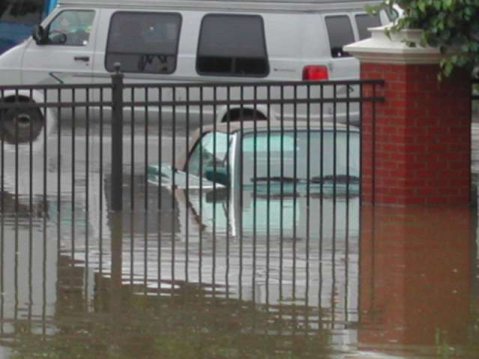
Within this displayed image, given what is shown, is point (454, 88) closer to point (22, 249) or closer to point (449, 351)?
point (22, 249)

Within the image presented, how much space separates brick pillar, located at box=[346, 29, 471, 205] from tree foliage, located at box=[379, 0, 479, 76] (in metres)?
0.22

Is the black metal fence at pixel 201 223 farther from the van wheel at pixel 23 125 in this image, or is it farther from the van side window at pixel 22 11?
the van side window at pixel 22 11

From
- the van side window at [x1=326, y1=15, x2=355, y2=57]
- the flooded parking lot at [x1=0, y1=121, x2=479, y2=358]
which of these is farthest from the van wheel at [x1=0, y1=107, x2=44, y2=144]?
the flooded parking lot at [x1=0, y1=121, x2=479, y2=358]

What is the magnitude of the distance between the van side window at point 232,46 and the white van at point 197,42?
0.01 m

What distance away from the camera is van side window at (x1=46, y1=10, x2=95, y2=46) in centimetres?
2339

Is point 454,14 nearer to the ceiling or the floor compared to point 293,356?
nearer to the ceiling

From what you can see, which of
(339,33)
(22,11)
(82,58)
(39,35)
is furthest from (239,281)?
(22,11)

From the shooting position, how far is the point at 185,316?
377 inches

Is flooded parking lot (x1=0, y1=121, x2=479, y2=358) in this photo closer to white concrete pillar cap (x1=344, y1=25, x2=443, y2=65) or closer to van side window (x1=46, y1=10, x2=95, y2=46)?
white concrete pillar cap (x1=344, y1=25, x2=443, y2=65)

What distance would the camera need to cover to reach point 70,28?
928 inches

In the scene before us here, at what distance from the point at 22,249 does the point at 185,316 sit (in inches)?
96.1

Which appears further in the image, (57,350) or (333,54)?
(333,54)

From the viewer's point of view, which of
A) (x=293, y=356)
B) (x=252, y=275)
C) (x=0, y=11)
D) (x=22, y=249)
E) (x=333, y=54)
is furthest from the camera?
(x=0, y=11)

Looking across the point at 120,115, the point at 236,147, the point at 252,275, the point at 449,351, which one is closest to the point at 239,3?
the point at 236,147
